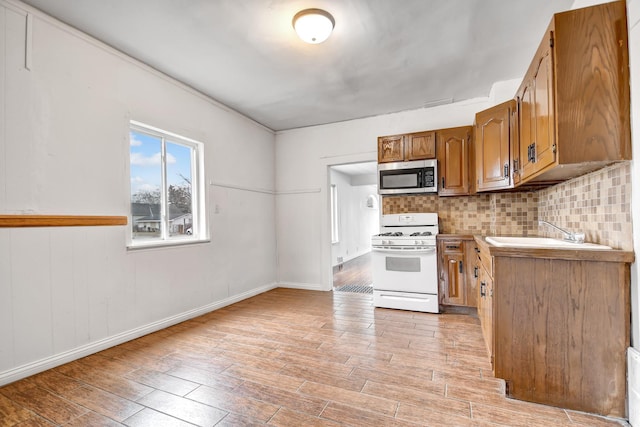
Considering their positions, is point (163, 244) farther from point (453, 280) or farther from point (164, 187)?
point (453, 280)

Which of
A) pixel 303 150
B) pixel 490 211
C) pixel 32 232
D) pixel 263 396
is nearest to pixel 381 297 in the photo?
pixel 490 211

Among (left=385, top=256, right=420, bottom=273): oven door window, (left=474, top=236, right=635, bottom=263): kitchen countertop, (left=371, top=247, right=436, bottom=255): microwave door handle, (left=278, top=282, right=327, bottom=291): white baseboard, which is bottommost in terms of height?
(left=278, top=282, right=327, bottom=291): white baseboard

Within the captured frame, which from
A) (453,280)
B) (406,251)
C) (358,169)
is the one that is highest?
(358,169)

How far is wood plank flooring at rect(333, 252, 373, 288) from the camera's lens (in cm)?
521

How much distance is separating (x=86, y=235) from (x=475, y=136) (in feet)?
13.2

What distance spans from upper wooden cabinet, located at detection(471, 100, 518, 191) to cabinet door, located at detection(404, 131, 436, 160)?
1.65ft

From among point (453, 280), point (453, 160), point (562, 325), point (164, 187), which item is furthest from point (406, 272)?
point (164, 187)

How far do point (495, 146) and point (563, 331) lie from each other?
1910mm

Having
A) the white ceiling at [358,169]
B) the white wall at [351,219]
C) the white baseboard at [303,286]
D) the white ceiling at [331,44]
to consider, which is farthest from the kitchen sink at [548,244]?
the white wall at [351,219]

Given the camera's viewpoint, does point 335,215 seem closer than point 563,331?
No

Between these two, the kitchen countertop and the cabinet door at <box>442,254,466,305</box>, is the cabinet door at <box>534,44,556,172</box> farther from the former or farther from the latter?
the cabinet door at <box>442,254,466,305</box>

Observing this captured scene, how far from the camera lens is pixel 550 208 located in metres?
2.83

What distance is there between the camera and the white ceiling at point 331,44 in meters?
2.16

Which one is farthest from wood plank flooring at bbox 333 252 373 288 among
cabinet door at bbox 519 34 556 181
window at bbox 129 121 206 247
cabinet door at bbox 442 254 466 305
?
cabinet door at bbox 519 34 556 181
